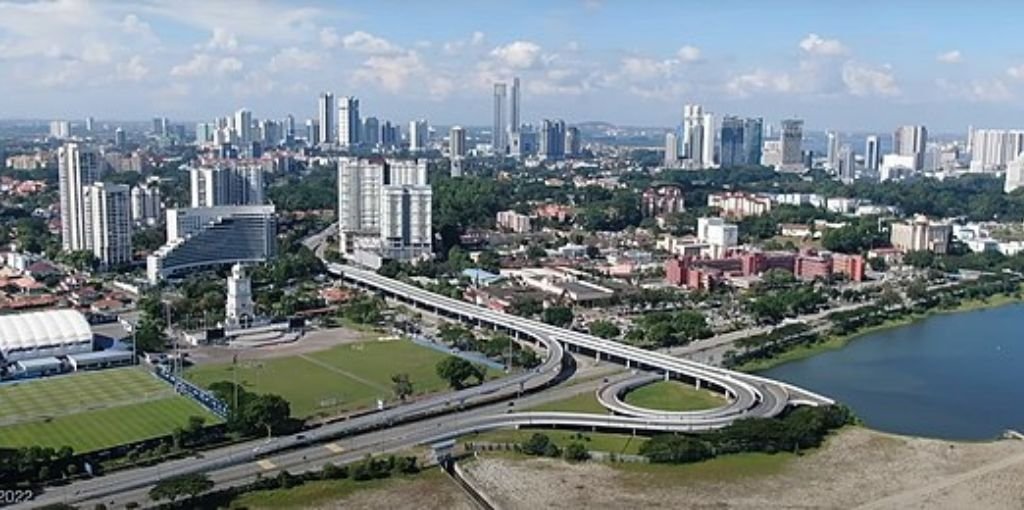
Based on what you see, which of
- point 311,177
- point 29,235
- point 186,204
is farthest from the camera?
point 311,177

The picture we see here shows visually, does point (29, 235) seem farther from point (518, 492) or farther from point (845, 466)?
point (845, 466)

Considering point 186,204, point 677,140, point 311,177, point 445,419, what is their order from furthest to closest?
point 677,140 → point 311,177 → point 186,204 → point 445,419

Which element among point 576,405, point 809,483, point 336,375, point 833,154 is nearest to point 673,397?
point 576,405

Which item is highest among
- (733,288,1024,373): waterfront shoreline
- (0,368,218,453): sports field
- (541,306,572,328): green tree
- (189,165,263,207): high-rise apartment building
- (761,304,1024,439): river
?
(189,165,263,207): high-rise apartment building

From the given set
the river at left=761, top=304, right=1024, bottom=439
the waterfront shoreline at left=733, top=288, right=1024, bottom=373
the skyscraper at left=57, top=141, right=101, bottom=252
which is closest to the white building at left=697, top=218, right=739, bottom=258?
the waterfront shoreline at left=733, top=288, right=1024, bottom=373

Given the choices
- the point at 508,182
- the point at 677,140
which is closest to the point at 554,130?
the point at 677,140

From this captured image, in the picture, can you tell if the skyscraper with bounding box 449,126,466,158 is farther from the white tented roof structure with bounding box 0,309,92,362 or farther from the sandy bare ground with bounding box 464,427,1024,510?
the sandy bare ground with bounding box 464,427,1024,510

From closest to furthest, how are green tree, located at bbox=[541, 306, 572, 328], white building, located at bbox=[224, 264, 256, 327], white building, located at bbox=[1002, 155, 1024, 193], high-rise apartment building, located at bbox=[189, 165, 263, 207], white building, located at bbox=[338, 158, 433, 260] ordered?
white building, located at bbox=[224, 264, 256, 327]
green tree, located at bbox=[541, 306, 572, 328]
white building, located at bbox=[338, 158, 433, 260]
high-rise apartment building, located at bbox=[189, 165, 263, 207]
white building, located at bbox=[1002, 155, 1024, 193]
